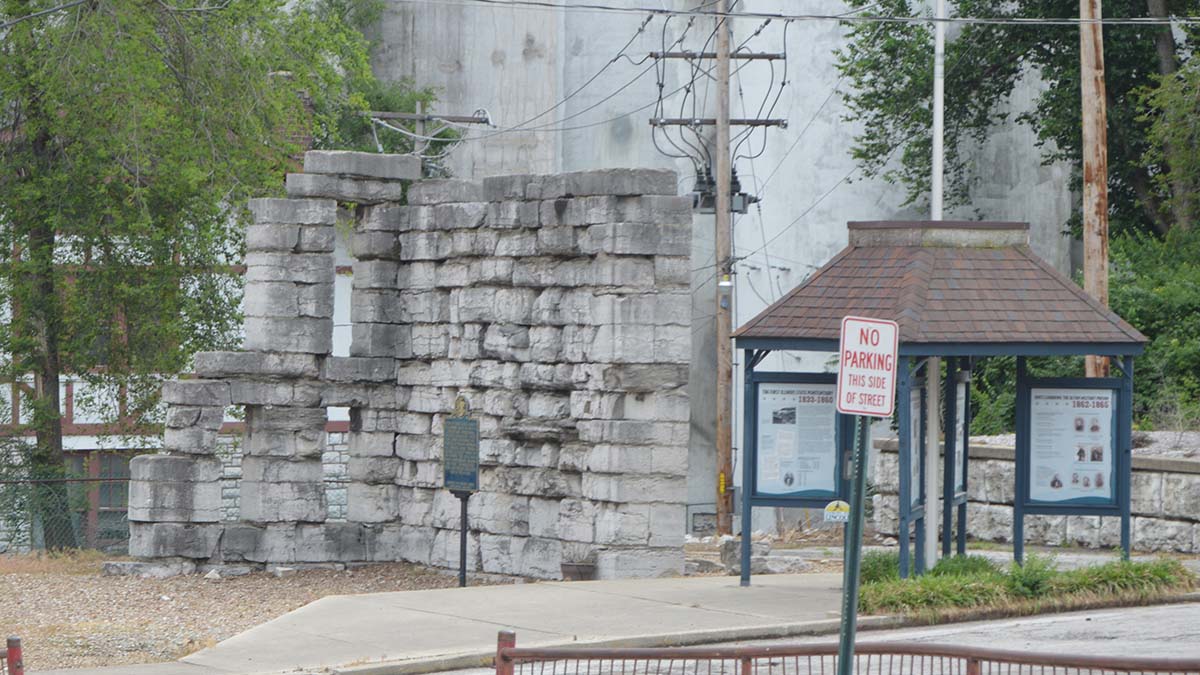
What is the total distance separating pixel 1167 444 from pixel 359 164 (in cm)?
1012

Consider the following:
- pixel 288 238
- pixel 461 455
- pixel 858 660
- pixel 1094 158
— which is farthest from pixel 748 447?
pixel 1094 158

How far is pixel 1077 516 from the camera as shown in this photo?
17.4 metres

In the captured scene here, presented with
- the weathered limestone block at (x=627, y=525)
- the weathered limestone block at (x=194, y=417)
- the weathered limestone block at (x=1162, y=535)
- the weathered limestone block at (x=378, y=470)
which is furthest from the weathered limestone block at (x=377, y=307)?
the weathered limestone block at (x=1162, y=535)

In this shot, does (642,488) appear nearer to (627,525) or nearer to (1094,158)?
(627,525)

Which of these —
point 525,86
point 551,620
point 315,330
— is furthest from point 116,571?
point 525,86

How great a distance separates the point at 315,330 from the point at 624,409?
15.4 ft

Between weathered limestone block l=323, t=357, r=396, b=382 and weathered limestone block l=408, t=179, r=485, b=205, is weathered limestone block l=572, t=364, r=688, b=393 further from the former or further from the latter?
weathered limestone block l=323, t=357, r=396, b=382

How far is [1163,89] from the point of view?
28.3 m

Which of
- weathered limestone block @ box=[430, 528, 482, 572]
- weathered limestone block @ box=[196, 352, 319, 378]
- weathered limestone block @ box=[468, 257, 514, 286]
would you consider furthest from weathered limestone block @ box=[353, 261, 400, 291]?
weathered limestone block @ box=[430, 528, 482, 572]

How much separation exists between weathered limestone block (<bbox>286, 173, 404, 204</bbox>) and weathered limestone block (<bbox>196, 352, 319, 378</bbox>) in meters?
1.95

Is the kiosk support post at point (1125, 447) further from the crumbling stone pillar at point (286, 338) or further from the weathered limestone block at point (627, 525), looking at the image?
the crumbling stone pillar at point (286, 338)

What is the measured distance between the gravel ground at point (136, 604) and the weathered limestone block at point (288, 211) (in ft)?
13.6

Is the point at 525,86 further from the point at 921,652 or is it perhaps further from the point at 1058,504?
the point at 921,652

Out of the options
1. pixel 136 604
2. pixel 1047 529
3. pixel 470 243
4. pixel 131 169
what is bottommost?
pixel 136 604
